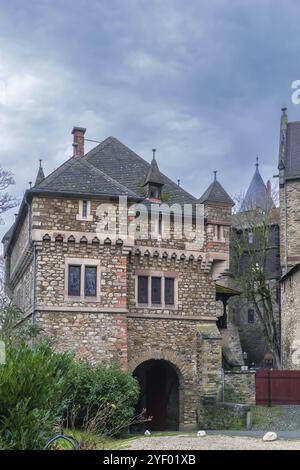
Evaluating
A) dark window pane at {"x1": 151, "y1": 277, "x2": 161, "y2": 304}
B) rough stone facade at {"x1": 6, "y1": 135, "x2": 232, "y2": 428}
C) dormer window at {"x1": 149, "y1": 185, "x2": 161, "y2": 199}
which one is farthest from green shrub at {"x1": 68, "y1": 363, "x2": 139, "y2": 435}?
dormer window at {"x1": 149, "y1": 185, "x2": 161, "y2": 199}

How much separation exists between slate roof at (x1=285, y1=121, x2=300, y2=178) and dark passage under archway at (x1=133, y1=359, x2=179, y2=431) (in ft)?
61.2

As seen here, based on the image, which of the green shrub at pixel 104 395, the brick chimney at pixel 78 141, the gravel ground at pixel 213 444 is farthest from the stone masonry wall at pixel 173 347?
the gravel ground at pixel 213 444

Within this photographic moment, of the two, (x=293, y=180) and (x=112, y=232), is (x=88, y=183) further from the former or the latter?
(x=293, y=180)

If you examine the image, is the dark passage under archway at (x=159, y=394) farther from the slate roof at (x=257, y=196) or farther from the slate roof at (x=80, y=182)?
the slate roof at (x=257, y=196)

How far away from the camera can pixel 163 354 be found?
26.9 meters

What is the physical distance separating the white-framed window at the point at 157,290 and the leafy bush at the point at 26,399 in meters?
13.1

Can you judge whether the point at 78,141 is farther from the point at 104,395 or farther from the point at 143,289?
the point at 104,395

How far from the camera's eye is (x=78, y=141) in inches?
1197

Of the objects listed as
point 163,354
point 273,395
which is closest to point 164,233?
point 163,354

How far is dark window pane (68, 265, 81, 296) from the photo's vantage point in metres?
25.2

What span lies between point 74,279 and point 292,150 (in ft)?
83.3

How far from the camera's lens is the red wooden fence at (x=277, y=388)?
95.1 feet

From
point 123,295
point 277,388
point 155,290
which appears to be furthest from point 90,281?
point 277,388
